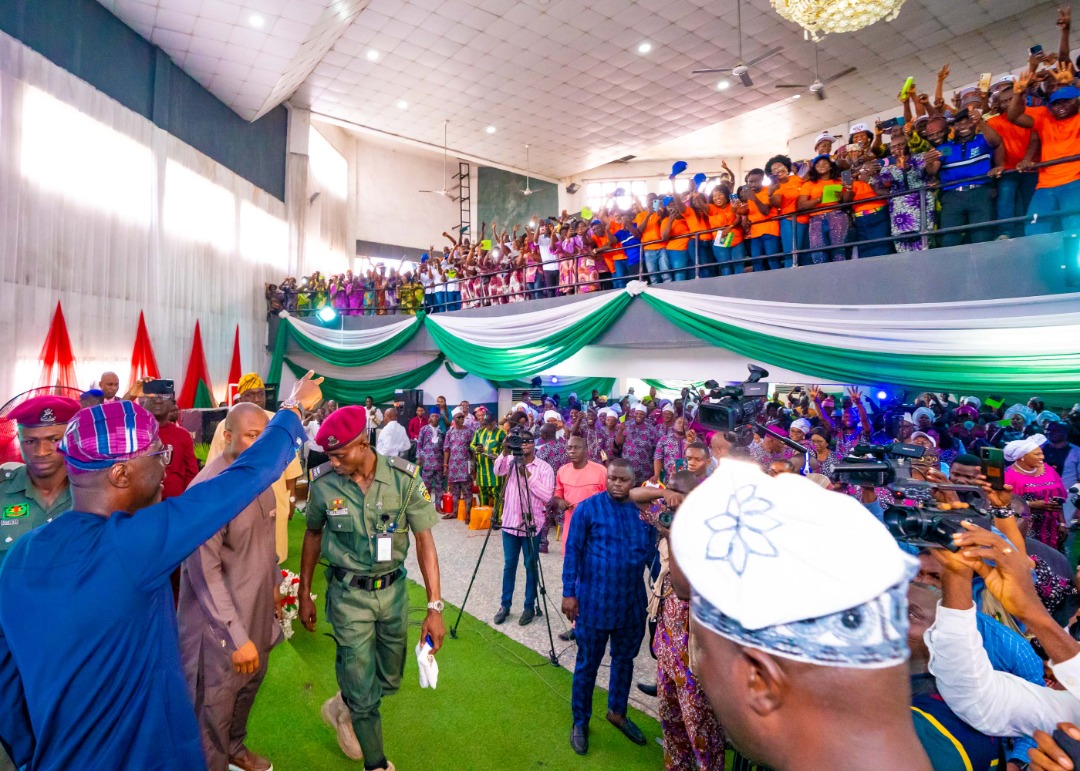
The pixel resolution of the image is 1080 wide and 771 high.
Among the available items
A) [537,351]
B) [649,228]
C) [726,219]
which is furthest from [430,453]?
[726,219]

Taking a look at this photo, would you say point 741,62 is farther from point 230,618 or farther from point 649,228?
point 230,618

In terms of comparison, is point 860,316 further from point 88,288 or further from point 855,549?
point 88,288

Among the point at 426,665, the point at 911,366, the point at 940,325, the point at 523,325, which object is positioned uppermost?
the point at 523,325

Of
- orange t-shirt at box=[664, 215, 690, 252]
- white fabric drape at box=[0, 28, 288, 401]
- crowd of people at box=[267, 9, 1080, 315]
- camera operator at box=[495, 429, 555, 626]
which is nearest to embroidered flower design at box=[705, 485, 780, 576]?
camera operator at box=[495, 429, 555, 626]

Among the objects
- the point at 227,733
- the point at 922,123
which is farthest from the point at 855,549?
the point at 922,123

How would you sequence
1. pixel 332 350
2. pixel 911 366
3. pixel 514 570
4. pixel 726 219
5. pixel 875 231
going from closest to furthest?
pixel 911 366 < pixel 514 570 < pixel 875 231 < pixel 726 219 < pixel 332 350

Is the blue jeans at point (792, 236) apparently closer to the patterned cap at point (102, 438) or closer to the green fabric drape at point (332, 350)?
the patterned cap at point (102, 438)

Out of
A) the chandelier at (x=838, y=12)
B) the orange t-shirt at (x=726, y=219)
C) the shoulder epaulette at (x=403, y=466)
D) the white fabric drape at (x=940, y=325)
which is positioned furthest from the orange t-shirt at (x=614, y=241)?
the shoulder epaulette at (x=403, y=466)

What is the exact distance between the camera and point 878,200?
14.2 ft

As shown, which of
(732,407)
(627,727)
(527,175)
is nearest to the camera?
(732,407)

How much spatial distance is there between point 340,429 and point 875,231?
452 centimetres

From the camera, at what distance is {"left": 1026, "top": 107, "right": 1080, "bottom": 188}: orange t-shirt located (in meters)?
3.62

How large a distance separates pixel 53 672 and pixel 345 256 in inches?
634

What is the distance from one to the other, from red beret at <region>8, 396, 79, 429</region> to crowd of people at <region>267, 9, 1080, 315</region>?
4944 mm
